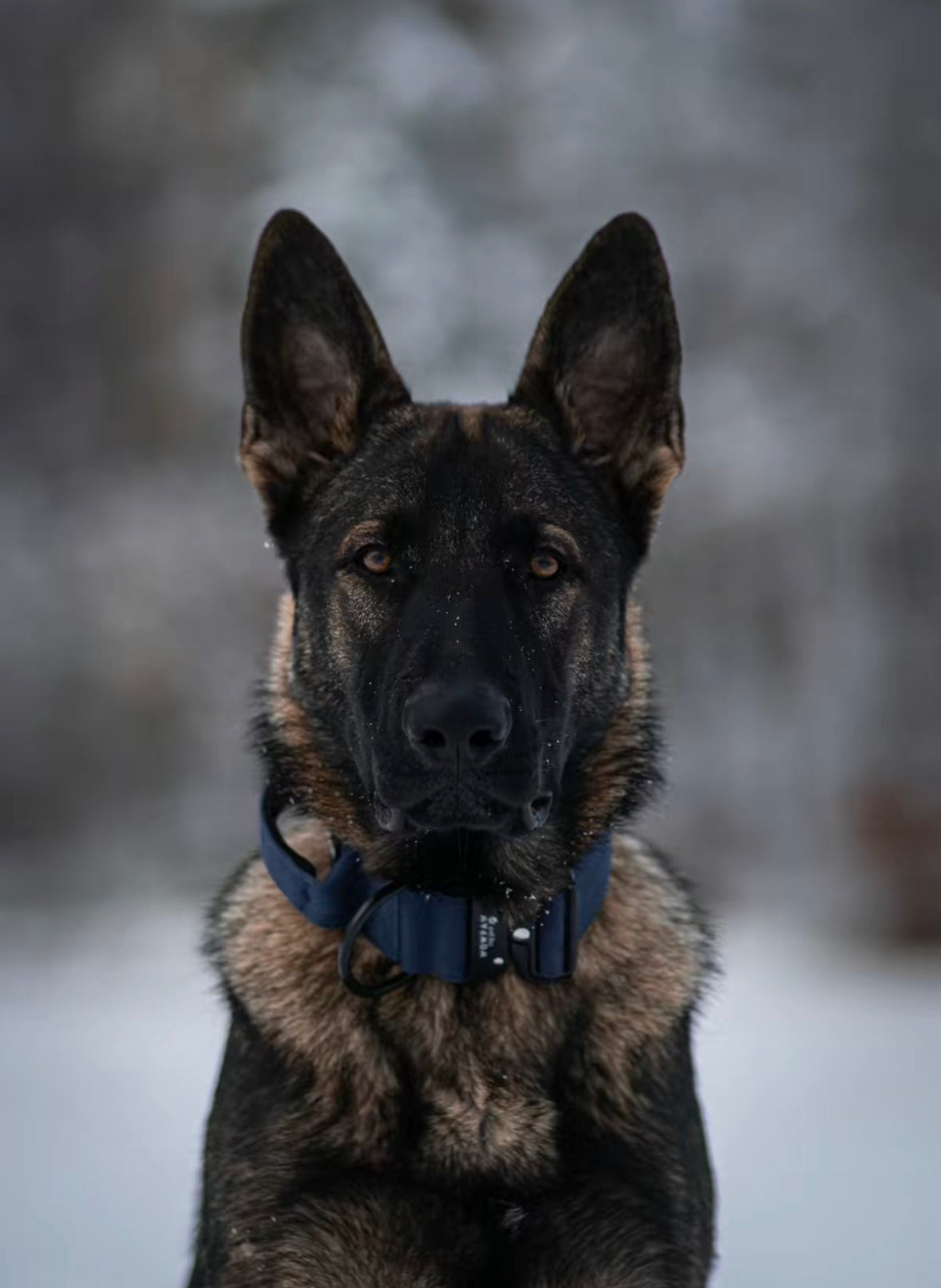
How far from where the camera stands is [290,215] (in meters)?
2.92

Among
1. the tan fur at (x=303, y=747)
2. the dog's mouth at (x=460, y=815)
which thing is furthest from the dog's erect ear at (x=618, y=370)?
the dog's mouth at (x=460, y=815)

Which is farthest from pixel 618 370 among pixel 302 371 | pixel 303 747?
pixel 303 747

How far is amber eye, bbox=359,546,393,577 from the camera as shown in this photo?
2809mm

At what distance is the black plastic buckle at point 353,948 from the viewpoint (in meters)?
2.67

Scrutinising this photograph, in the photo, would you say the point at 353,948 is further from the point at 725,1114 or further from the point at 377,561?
the point at 725,1114

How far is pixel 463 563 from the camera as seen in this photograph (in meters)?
2.71

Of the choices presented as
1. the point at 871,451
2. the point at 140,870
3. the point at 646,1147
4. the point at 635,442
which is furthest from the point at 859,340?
the point at 646,1147

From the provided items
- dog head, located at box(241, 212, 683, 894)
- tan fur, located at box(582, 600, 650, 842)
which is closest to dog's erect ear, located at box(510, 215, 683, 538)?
dog head, located at box(241, 212, 683, 894)

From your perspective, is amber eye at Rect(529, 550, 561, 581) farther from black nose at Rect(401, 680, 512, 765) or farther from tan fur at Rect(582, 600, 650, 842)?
black nose at Rect(401, 680, 512, 765)

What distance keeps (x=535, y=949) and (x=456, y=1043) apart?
0.81 feet

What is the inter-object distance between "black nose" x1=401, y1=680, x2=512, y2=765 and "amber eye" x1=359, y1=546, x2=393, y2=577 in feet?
1.45

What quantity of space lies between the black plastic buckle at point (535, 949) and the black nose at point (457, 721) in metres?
0.51

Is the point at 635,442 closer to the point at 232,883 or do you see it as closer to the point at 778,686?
the point at 232,883

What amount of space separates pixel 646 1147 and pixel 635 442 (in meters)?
1.57
